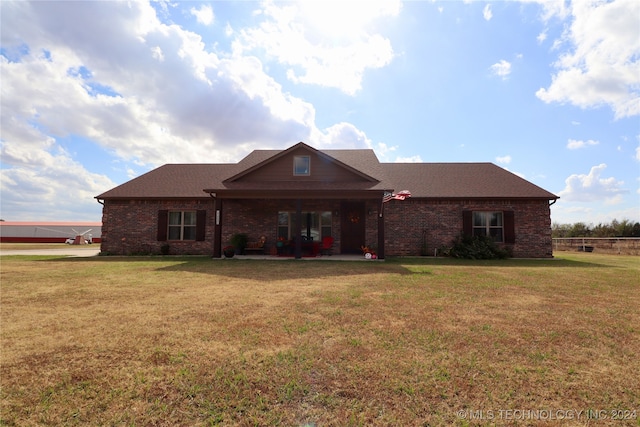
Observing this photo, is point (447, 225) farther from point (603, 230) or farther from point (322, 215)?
point (603, 230)

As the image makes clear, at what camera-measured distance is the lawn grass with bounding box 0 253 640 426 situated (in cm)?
243

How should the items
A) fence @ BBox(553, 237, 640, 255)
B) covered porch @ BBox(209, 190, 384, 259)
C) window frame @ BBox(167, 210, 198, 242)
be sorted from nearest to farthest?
covered porch @ BBox(209, 190, 384, 259) → window frame @ BBox(167, 210, 198, 242) → fence @ BBox(553, 237, 640, 255)

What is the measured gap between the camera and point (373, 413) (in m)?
2.36

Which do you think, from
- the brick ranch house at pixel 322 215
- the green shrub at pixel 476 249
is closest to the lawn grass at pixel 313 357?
the green shrub at pixel 476 249

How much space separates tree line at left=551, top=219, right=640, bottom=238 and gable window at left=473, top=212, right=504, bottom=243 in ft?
63.0

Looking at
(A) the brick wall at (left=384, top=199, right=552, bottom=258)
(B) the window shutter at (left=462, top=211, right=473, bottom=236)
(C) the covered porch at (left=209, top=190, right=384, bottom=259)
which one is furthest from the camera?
(C) the covered porch at (left=209, top=190, right=384, bottom=259)

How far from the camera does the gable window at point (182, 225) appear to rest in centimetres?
1623

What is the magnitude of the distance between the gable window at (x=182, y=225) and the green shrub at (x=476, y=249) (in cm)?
1344

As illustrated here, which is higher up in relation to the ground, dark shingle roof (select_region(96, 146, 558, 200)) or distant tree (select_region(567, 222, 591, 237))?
dark shingle roof (select_region(96, 146, 558, 200))

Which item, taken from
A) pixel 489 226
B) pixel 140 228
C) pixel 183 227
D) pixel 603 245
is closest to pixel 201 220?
pixel 183 227

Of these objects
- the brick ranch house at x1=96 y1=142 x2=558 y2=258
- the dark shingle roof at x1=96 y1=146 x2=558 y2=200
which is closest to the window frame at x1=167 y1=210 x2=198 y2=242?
the brick ranch house at x1=96 y1=142 x2=558 y2=258

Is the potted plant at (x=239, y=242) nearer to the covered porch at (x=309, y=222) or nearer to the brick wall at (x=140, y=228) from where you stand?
the covered porch at (x=309, y=222)

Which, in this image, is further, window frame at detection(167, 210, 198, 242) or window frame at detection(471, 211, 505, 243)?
window frame at detection(167, 210, 198, 242)

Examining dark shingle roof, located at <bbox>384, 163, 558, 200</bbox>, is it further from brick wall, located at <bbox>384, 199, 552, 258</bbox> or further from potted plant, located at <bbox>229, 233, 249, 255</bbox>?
potted plant, located at <bbox>229, 233, 249, 255</bbox>
